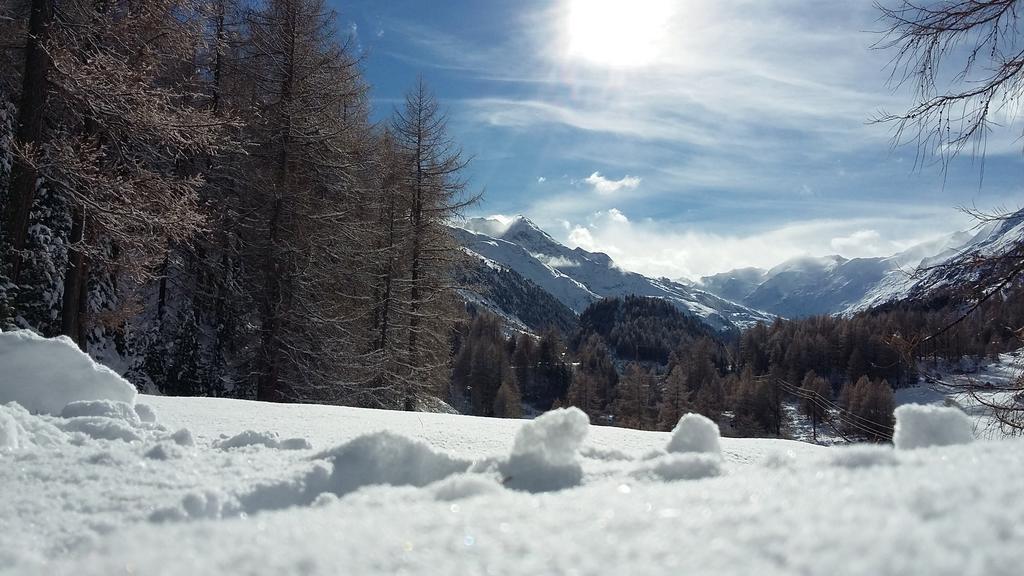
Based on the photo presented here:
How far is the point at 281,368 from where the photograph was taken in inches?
493

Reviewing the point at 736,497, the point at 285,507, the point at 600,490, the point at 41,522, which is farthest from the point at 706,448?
the point at 41,522

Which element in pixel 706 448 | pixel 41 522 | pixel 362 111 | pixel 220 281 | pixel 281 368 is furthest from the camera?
pixel 362 111

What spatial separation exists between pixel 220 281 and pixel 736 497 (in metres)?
15.2

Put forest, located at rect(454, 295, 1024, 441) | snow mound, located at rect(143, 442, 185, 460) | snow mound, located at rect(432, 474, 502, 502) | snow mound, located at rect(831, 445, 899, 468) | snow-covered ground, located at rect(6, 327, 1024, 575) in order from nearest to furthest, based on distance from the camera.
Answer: snow-covered ground, located at rect(6, 327, 1024, 575) < snow mound, located at rect(831, 445, 899, 468) < snow mound, located at rect(432, 474, 502, 502) < snow mound, located at rect(143, 442, 185, 460) < forest, located at rect(454, 295, 1024, 441)

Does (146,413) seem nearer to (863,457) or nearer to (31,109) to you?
(863,457)

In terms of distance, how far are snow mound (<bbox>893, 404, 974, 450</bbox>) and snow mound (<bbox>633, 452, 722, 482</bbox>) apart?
2.12 ft

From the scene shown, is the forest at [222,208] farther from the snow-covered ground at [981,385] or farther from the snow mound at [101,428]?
the snow-covered ground at [981,385]

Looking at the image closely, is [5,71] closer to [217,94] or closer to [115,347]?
[217,94]

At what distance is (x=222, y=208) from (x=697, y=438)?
45.4ft

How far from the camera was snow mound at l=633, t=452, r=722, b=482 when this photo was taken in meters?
1.71

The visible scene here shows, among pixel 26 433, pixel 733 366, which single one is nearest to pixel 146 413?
pixel 26 433

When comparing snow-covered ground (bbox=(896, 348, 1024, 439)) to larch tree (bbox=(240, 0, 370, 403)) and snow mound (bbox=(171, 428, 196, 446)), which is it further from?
larch tree (bbox=(240, 0, 370, 403))

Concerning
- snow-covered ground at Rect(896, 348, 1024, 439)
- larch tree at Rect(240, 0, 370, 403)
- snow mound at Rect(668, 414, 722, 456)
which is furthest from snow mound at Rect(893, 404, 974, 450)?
larch tree at Rect(240, 0, 370, 403)

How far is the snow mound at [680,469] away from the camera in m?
→ 1.71
